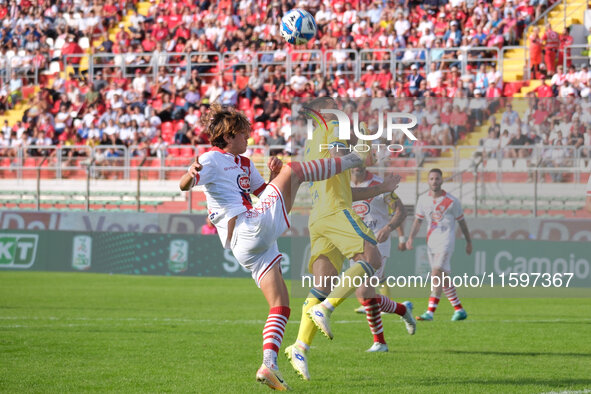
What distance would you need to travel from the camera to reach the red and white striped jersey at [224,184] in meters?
7.22

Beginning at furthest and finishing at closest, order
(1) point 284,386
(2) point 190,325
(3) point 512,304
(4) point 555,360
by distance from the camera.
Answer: (3) point 512,304, (2) point 190,325, (4) point 555,360, (1) point 284,386

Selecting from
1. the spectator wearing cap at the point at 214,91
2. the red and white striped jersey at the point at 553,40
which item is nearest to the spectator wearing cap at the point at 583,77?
the red and white striped jersey at the point at 553,40

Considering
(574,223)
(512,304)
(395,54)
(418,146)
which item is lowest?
(512,304)

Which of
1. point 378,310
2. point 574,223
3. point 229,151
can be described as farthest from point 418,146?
point 229,151

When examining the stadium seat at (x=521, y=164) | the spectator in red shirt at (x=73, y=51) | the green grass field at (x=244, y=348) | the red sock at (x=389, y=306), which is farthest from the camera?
the spectator in red shirt at (x=73, y=51)

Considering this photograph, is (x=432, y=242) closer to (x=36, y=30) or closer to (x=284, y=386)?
(x=284, y=386)

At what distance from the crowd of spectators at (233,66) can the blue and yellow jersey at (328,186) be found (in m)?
12.0

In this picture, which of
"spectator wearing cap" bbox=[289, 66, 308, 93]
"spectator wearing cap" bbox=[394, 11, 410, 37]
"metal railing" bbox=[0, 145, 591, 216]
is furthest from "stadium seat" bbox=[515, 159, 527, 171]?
"spectator wearing cap" bbox=[394, 11, 410, 37]

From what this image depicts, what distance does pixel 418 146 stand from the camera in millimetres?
19531

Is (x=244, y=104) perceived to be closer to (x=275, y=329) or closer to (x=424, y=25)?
(x=424, y=25)

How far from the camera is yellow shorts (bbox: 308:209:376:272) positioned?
8.73 meters

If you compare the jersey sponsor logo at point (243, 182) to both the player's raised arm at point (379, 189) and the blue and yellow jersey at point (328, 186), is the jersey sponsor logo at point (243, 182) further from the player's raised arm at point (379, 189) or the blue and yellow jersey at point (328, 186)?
the player's raised arm at point (379, 189)

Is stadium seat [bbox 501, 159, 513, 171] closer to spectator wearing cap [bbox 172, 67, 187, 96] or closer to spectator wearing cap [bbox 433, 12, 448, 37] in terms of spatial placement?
spectator wearing cap [bbox 433, 12, 448, 37]

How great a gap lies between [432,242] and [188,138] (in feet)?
48.2
